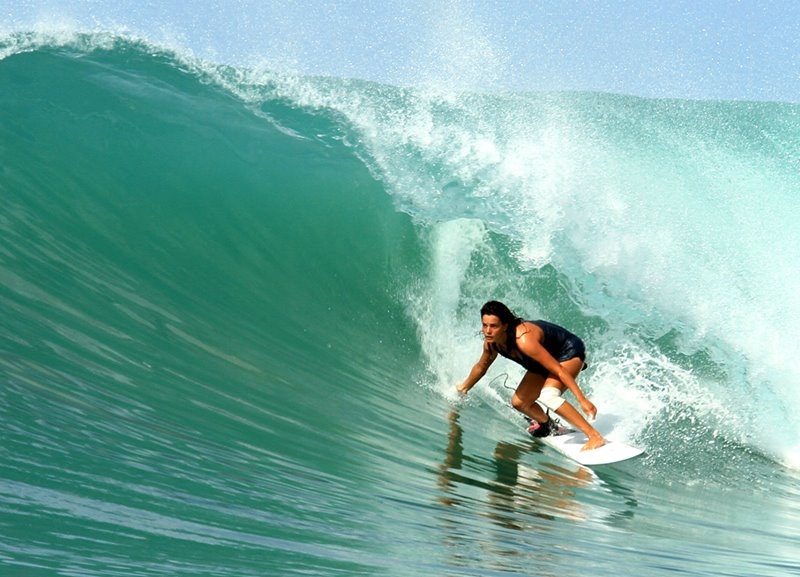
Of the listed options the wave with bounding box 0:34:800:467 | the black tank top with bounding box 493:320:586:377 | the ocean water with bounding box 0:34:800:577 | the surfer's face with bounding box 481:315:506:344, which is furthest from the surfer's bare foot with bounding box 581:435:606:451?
the surfer's face with bounding box 481:315:506:344

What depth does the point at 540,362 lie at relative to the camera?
19.7ft

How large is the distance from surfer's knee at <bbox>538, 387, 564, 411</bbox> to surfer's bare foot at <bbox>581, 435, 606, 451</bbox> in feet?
0.89

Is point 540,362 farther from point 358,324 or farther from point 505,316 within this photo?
point 358,324

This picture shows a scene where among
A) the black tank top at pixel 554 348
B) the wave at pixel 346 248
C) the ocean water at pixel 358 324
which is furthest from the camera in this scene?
the black tank top at pixel 554 348

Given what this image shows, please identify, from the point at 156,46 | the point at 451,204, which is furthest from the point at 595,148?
the point at 156,46

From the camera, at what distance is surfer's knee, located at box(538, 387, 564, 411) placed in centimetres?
603

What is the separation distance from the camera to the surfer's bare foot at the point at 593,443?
5922mm

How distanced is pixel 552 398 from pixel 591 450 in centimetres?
38

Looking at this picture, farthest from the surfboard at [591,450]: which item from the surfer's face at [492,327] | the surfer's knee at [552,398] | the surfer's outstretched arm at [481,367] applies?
the surfer's face at [492,327]

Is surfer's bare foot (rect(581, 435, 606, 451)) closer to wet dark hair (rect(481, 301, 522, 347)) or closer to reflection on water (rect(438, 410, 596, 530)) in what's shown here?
reflection on water (rect(438, 410, 596, 530))

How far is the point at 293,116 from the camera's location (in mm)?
11125

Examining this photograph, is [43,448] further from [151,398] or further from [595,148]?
[595,148]

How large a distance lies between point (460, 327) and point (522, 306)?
2.57ft

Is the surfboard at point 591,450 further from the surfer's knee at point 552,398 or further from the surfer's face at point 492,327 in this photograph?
the surfer's face at point 492,327
